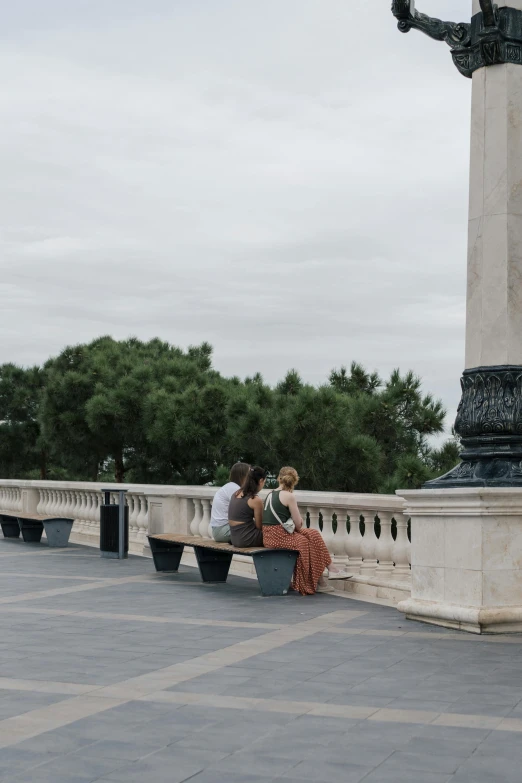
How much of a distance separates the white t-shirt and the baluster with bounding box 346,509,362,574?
199 centimetres

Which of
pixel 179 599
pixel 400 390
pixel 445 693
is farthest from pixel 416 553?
pixel 400 390

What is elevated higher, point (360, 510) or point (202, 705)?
point (360, 510)

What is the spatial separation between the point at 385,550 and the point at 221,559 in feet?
7.89

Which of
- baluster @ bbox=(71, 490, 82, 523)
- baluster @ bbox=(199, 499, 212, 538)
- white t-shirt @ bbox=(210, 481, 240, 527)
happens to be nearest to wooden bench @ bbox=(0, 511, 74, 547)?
baluster @ bbox=(71, 490, 82, 523)

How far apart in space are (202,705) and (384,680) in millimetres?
1307

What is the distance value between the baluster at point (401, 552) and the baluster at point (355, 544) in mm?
608

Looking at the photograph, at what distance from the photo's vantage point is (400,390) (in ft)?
100

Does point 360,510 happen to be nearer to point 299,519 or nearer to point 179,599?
point 299,519

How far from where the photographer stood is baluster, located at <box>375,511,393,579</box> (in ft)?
→ 35.9

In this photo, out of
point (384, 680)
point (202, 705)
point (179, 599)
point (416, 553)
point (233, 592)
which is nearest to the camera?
point (202, 705)

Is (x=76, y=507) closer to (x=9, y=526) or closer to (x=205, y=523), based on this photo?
(x=9, y=526)

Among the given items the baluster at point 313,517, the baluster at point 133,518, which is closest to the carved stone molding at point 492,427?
the baluster at point 313,517

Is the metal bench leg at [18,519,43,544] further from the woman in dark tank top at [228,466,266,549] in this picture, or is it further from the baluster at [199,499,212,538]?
the woman in dark tank top at [228,466,266,549]

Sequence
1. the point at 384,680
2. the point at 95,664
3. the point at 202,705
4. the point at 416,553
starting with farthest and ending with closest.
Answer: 1. the point at 416,553
2. the point at 95,664
3. the point at 384,680
4. the point at 202,705
